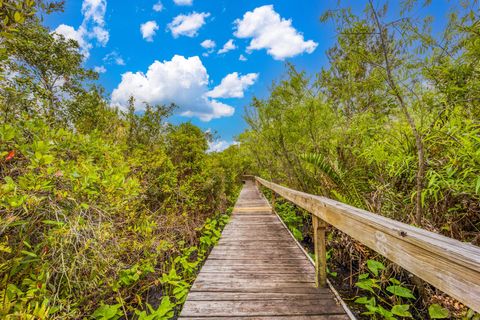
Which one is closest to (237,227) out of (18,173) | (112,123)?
(18,173)

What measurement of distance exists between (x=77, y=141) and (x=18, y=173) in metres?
0.66

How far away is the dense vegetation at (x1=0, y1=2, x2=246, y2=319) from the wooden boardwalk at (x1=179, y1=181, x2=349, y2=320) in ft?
1.38

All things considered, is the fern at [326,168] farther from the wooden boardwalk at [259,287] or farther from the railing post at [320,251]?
the railing post at [320,251]

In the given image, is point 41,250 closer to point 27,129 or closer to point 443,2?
point 27,129

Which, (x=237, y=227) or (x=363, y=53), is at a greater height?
(x=363, y=53)

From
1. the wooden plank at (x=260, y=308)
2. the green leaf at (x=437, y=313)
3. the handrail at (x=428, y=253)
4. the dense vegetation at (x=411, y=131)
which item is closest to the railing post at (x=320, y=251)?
the wooden plank at (x=260, y=308)

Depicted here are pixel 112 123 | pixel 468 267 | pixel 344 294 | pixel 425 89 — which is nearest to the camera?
pixel 468 267

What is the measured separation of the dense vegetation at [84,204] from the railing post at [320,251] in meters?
1.56

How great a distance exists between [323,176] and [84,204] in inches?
185

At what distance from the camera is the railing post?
2.21 metres

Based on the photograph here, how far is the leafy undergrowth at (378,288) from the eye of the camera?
2057mm

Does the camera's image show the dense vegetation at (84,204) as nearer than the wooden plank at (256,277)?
Yes

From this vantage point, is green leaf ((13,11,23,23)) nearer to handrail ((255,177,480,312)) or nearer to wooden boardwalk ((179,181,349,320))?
wooden boardwalk ((179,181,349,320))

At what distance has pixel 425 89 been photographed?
2484 millimetres
